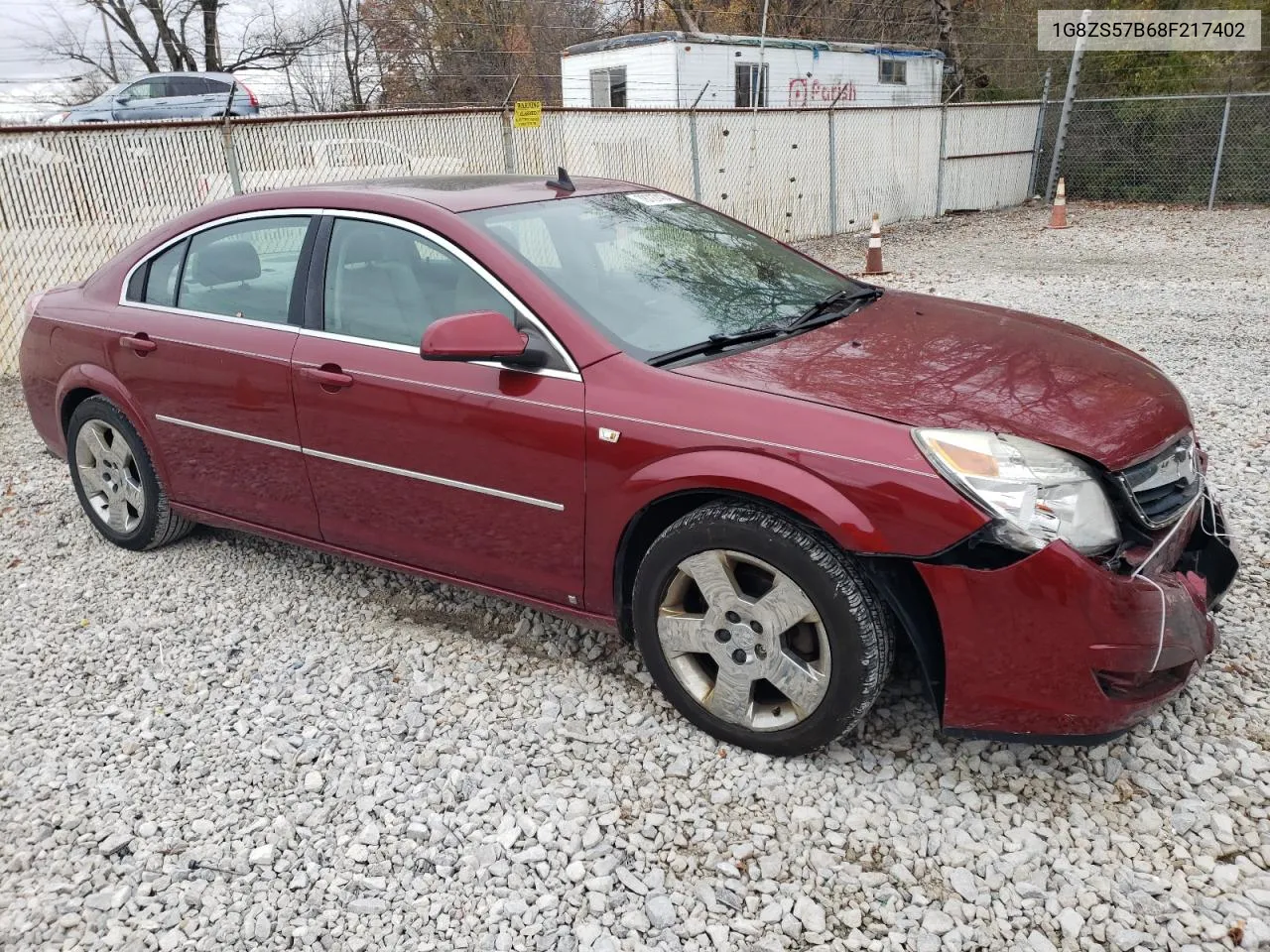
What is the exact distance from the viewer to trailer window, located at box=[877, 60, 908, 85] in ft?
71.8

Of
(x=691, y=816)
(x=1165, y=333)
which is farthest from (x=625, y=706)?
(x=1165, y=333)

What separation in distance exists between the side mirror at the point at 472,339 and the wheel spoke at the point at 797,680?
1230 mm

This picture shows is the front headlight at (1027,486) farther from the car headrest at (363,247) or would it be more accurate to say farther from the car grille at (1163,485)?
the car headrest at (363,247)

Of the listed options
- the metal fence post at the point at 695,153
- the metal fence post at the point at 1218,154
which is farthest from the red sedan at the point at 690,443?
the metal fence post at the point at 1218,154

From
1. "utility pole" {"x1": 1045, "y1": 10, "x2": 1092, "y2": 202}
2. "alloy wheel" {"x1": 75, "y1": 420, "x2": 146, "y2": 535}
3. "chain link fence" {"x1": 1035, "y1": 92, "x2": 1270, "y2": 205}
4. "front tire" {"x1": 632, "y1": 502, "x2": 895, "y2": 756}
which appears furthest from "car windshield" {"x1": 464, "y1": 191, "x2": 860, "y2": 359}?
"utility pole" {"x1": 1045, "y1": 10, "x2": 1092, "y2": 202}

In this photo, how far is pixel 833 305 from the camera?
3664 mm

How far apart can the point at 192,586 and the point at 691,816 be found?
8.81 feet

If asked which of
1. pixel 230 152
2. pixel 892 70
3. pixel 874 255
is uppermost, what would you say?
pixel 892 70

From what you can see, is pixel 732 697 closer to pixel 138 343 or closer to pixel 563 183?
pixel 563 183

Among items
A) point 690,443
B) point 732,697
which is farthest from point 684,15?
point 732,697

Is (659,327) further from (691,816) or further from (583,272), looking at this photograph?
(691,816)

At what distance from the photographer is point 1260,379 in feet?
21.4

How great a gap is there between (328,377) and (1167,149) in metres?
19.5

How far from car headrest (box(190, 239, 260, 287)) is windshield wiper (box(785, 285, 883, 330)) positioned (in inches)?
86.4
